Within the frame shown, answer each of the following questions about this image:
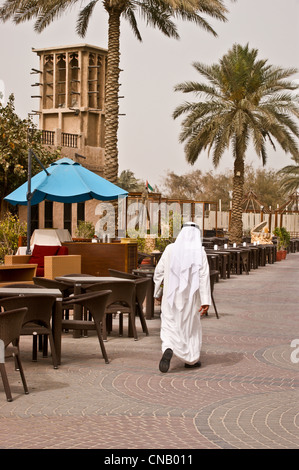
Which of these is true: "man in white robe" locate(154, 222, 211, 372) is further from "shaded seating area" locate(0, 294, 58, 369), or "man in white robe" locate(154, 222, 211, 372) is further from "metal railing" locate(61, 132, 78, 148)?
"metal railing" locate(61, 132, 78, 148)

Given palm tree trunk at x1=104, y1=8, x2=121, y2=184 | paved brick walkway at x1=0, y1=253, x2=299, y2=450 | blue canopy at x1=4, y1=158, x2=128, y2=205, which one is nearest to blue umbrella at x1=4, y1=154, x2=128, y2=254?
blue canopy at x1=4, y1=158, x2=128, y2=205

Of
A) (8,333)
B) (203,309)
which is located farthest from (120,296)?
(8,333)

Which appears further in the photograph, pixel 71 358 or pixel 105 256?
pixel 105 256

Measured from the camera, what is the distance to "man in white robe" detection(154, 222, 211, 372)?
7078 mm

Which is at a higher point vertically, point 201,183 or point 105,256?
point 201,183

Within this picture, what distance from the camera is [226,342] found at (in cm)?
887

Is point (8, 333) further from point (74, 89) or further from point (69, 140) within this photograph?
point (74, 89)

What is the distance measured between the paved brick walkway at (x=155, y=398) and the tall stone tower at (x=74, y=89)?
104 ft

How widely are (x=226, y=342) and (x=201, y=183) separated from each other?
67.8 meters

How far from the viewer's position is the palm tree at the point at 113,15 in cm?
2106

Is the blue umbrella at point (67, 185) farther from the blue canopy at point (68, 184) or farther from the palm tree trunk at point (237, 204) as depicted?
the palm tree trunk at point (237, 204)
